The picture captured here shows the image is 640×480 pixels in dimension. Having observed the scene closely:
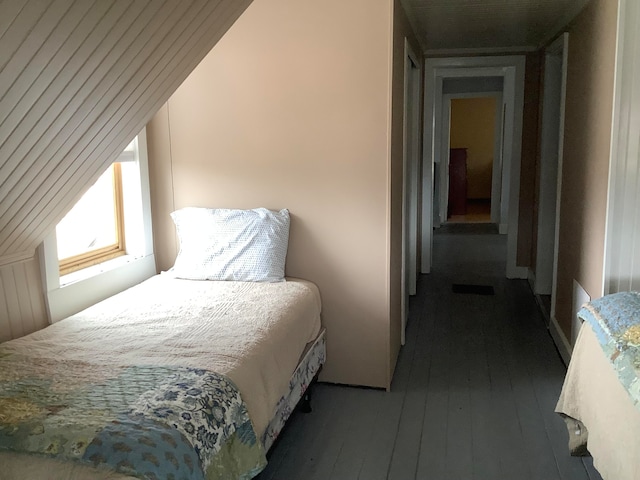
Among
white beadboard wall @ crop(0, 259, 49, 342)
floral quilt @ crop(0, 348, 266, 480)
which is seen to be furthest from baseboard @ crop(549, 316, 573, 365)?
white beadboard wall @ crop(0, 259, 49, 342)

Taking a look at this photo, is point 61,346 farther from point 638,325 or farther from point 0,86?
point 638,325

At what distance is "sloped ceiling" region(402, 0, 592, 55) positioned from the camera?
361 cm

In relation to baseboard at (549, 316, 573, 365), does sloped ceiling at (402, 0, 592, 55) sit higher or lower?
higher

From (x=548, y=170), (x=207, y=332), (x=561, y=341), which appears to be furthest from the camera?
(x=548, y=170)

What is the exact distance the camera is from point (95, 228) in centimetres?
300

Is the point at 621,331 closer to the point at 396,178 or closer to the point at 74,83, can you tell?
the point at 396,178

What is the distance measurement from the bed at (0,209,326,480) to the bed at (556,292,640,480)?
1.13m

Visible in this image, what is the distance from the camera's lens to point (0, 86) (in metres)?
1.55

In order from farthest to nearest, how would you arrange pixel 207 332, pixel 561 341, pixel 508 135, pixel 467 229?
pixel 467 229
pixel 508 135
pixel 561 341
pixel 207 332

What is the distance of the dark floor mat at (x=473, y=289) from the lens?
5.13 meters

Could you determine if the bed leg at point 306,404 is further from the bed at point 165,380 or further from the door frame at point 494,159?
the door frame at point 494,159

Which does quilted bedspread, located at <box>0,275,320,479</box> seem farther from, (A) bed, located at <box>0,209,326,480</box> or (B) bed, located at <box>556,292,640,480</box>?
(B) bed, located at <box>556,292,640,480</box>

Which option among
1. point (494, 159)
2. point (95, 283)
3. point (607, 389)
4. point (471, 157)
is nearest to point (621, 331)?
point (607, 389)

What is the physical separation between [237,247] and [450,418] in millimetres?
1384
